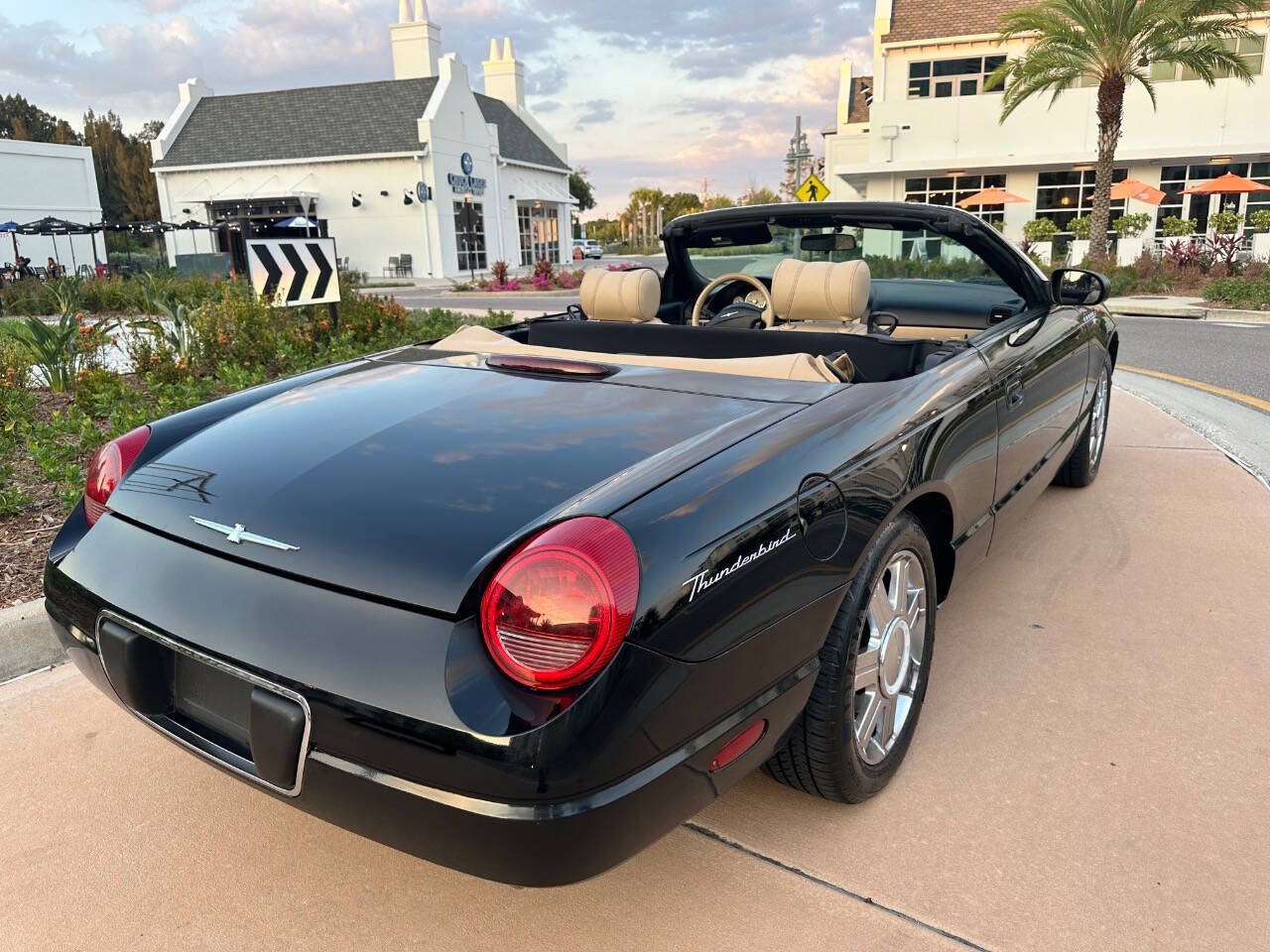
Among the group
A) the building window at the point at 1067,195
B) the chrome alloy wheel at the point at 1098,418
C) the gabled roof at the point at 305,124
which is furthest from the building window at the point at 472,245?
the chrome alloy wheel at the point at 1098,418

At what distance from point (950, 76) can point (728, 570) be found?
32.6 meters

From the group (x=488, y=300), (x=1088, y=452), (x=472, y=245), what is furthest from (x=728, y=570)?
(x=472, y=245)

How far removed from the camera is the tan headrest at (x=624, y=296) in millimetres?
3654

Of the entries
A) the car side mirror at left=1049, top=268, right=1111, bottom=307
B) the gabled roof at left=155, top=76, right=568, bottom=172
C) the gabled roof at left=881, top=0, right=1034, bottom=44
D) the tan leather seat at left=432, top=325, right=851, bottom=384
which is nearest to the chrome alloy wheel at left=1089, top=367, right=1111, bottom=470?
the car side mirror at left=1049, top=268, right=1111, bottom=307

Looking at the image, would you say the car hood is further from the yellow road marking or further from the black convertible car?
the yellow road marking

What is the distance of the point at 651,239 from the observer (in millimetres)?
77188

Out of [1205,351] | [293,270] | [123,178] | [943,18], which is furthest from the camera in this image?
[123,178]

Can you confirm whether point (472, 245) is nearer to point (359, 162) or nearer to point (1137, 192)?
point (359, 162)

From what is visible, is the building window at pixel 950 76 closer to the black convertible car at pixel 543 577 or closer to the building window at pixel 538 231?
the building window at pixel 538 231

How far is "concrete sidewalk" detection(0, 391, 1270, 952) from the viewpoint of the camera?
2.02m

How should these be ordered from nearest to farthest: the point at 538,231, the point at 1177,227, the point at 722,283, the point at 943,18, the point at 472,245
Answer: the point at 722,283, the point at 1177,227, the point at 943,18, the point at 472,245, the point at 538,231

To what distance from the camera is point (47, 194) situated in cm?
3662

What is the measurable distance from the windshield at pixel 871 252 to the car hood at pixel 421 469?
1.53 meters

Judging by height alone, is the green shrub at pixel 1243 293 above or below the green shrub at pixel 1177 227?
below
